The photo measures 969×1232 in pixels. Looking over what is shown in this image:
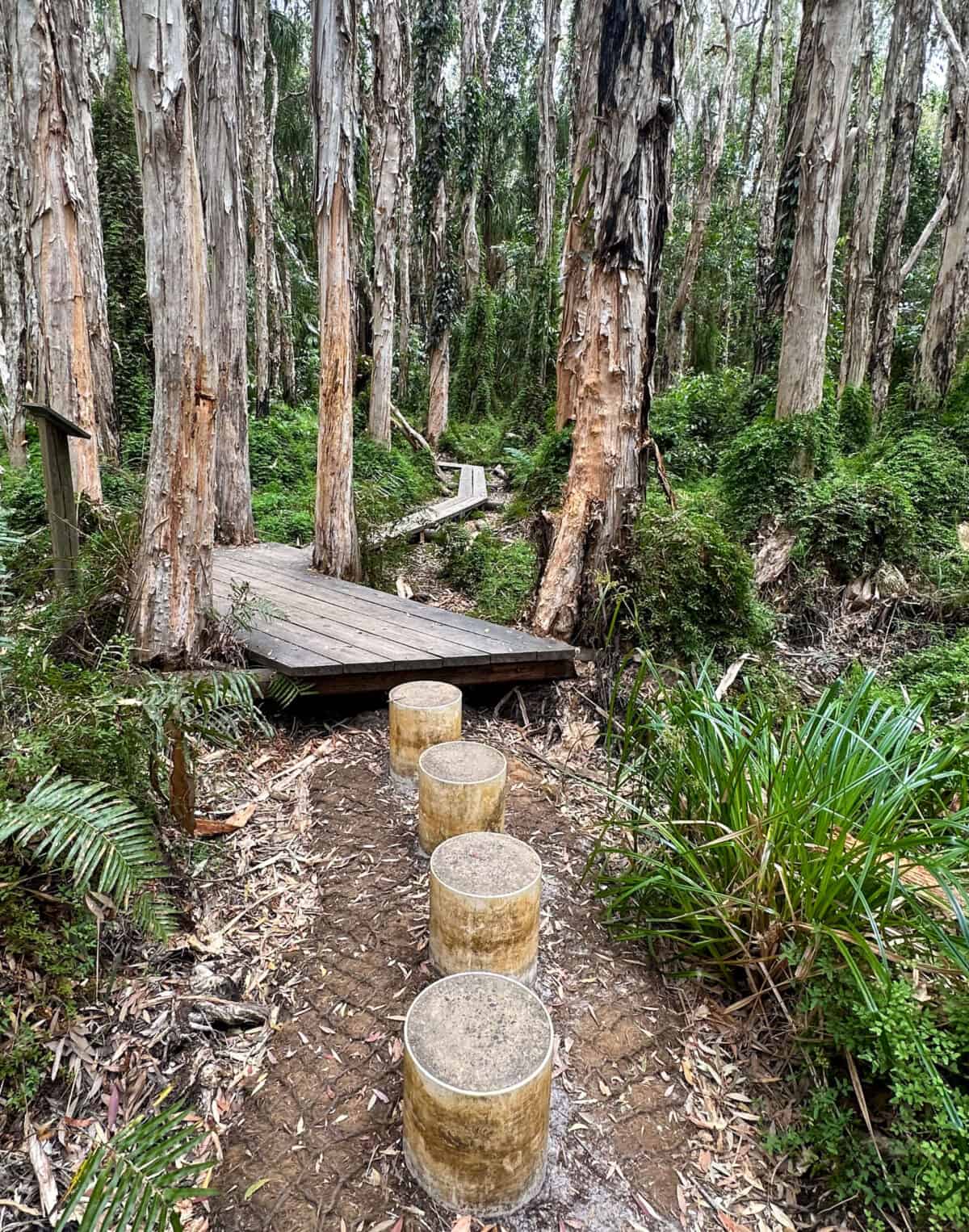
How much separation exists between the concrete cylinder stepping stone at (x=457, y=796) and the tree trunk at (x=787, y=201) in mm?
7828

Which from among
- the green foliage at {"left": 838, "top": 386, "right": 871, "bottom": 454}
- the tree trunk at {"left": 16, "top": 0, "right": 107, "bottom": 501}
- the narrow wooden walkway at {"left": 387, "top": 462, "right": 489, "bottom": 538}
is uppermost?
the tree trunk at {"left": 16, "top": 0, "right": 107, "bottom": 501}

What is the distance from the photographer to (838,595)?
607 cm

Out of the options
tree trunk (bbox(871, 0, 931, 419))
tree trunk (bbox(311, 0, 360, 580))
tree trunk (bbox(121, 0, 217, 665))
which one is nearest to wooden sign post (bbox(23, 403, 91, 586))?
tree trunk (bbox(121, 0, 217, 665))

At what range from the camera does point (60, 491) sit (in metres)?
3.84

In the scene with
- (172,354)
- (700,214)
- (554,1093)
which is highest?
(700,214)

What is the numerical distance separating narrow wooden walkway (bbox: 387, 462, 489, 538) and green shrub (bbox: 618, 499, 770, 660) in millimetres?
2797

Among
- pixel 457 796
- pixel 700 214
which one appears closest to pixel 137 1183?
pixel 457 796

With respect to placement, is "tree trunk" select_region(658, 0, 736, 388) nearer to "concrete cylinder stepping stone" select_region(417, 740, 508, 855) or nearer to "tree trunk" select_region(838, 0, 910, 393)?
"tree trunk" select_region(838, 0, 910, 393)

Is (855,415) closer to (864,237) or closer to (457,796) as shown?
(864,237)

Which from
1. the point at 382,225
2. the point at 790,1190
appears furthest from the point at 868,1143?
the point at 382,225

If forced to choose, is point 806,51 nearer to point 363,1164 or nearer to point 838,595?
point 838,595

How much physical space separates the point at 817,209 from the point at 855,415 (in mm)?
3156

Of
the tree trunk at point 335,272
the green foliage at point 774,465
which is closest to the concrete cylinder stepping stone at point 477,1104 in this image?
the tree trunk at point 335,272

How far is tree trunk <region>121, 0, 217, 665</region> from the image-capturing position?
3.04m
